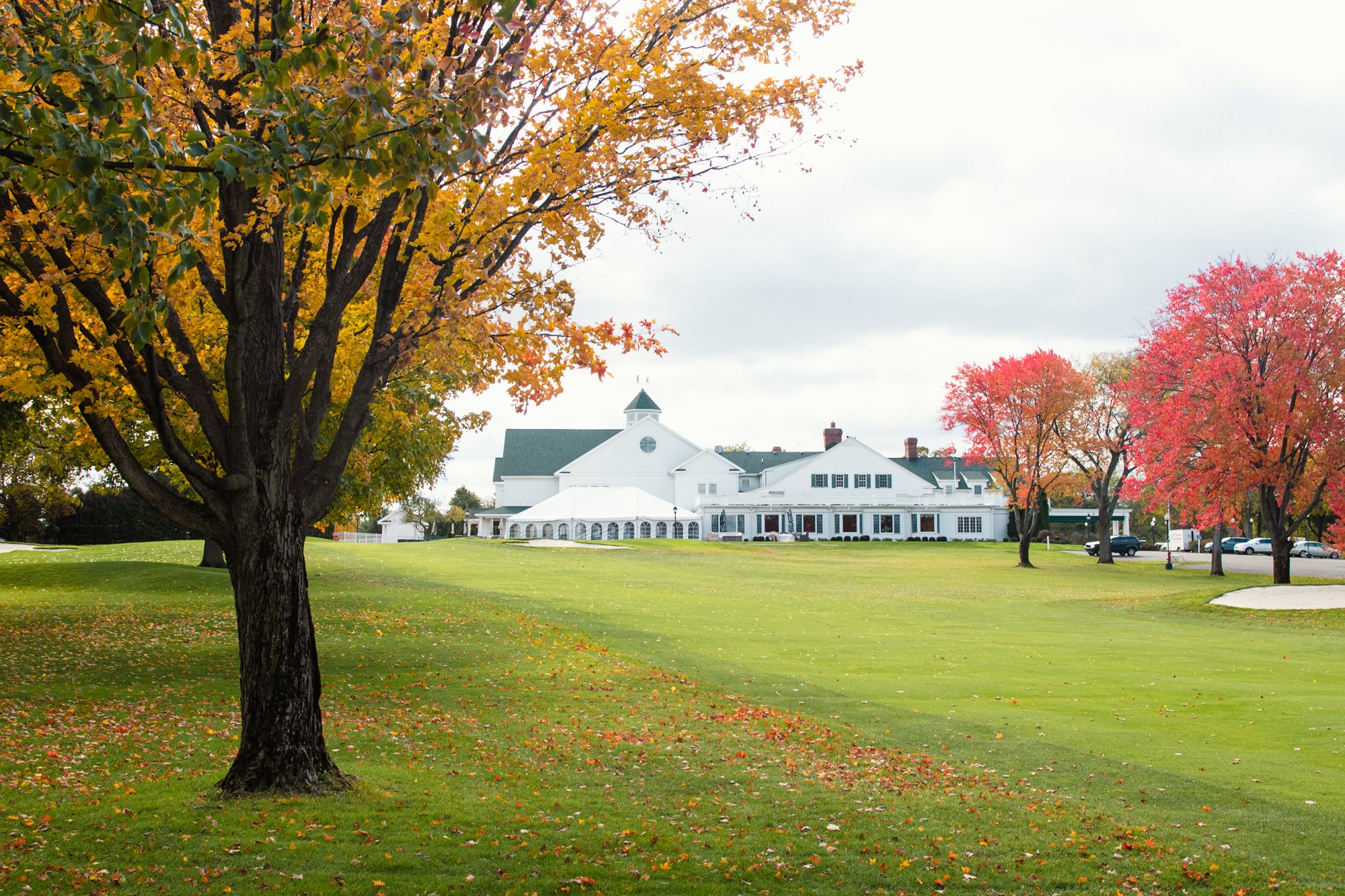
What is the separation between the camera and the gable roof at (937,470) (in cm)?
8950

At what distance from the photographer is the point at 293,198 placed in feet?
17.4

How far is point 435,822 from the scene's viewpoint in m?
7.56

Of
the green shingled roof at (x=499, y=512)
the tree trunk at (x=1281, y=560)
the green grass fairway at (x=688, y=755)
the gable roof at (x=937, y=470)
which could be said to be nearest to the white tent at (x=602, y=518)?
the green shingled roof at (x=499, y=512)

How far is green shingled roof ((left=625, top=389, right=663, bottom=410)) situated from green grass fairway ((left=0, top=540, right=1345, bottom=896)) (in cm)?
6317

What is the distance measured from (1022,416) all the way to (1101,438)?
4166 mm

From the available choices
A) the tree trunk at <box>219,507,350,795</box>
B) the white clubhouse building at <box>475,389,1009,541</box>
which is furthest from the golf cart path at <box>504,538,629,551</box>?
the tree trunk at <box>219,507,350,795</box>

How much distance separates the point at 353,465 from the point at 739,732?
14873mm

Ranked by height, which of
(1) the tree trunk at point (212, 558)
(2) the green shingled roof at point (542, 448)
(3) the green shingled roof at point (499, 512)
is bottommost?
(1) the tree trunk at point (212, 558)

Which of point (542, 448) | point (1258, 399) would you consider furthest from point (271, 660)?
point (542, 448)

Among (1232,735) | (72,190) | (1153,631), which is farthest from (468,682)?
(1153,631)

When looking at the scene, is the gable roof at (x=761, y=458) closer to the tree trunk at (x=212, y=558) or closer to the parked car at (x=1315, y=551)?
the parked car at (x=1315, y=551)

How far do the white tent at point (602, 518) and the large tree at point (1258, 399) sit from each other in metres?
42.1

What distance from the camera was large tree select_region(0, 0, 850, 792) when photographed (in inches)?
204

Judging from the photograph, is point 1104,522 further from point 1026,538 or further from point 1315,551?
point 1315,551
